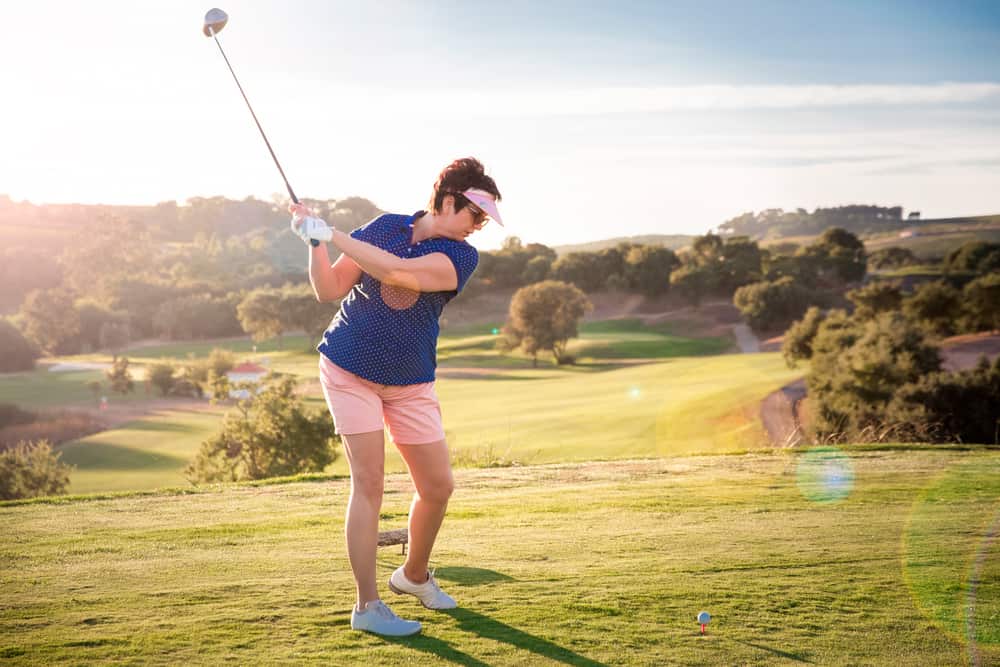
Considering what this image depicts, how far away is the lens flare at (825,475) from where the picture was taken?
319 inches

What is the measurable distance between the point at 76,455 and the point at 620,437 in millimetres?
18138

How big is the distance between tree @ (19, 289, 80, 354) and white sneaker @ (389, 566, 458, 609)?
232ft

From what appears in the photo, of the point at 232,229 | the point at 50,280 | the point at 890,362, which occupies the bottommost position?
the point at 890,362

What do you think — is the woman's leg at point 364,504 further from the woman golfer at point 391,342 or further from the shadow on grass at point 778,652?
the shadow on grass at point 778,652

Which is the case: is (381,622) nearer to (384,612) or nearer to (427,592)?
(384,612)

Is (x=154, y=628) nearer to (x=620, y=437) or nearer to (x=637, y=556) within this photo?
(x=637, y=556)

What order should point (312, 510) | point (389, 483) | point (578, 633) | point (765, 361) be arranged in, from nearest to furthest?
point (578, 633) < point (312, 510) < point (389, 483) < point (765, 361)

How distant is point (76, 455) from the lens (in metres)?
29.9

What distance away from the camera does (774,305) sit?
64.7m

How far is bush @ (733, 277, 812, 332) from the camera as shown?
6444 cm

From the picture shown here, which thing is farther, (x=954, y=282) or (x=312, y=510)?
(x=954, y=282)

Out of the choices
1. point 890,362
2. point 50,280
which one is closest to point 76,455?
point 890,362

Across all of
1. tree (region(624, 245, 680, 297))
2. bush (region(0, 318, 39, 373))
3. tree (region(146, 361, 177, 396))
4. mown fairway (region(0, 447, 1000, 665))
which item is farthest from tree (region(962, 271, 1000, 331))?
bush (region(0, 318, 39, 373))

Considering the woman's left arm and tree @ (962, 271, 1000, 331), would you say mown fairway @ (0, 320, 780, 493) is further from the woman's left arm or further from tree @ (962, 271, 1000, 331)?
tree @ (962, 271, 1000, 331)
